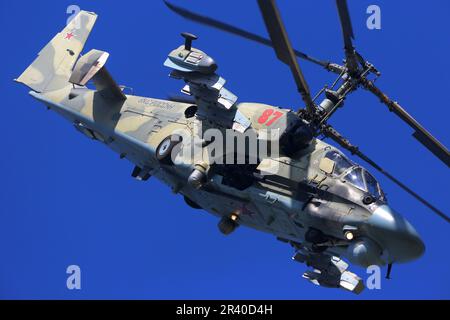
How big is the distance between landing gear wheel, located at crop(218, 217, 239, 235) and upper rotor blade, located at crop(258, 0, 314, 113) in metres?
4.78

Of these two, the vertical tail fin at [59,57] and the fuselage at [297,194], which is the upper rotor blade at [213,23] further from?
the vertical tail fin at [59,57]

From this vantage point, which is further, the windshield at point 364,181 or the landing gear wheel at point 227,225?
the landing gear wheel at point 227,225

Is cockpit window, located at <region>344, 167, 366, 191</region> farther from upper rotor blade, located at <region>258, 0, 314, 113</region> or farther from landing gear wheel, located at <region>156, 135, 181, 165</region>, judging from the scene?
landing gear wheel, located at <region>156, 135, 181, 165</region>

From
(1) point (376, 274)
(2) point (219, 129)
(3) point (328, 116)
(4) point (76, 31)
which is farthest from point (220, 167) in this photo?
(4) point (76, 31)

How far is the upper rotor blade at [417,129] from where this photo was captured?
58.4ft

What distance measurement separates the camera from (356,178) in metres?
17.6

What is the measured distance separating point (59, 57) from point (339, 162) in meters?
10.6

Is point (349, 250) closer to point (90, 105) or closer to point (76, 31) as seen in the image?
point (90, 105)

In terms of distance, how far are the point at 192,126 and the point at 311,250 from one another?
4.43m

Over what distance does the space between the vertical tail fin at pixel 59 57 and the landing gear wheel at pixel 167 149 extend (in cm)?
541

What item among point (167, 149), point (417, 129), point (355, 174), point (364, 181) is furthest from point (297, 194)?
point (167, 149)

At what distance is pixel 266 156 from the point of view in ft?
59.8

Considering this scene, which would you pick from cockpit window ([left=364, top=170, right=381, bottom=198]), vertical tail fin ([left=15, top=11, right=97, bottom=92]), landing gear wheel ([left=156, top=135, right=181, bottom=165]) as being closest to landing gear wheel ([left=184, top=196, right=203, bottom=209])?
landing gear wheel ([left=156, top=135, right=181, bottom=165])

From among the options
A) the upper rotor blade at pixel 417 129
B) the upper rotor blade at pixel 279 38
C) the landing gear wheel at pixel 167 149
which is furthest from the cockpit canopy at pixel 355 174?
the landing gear wheel at pixel 167 149
